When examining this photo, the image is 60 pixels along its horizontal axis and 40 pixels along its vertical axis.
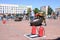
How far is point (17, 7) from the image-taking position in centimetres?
15300

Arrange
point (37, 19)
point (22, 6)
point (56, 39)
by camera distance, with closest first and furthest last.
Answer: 1. point (56, 39)
2. point (37, 19)
3. point (22, 6)

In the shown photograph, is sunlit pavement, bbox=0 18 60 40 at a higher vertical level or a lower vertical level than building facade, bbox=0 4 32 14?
higher

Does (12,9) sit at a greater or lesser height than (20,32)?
lesser

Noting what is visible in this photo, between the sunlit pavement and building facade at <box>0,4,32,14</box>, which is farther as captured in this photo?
building facade at <box>0,4,32,14</box>

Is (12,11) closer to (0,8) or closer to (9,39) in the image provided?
(0,8)

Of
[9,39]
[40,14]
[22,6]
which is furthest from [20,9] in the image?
[9,39]

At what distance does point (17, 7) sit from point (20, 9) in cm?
417

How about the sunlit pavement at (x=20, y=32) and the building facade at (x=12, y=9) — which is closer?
the sunlit pavement at (x=20, y=32)

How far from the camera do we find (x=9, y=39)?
10695mm

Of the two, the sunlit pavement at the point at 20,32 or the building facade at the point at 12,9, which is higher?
the sunlit pavement at the point at 20,32

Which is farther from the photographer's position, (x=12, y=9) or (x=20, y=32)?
(x=12, y=9)

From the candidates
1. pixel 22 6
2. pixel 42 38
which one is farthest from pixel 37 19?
pixel 22 6

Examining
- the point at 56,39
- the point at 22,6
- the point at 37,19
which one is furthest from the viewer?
the point at 22,6

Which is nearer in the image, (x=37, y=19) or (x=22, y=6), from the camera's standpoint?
(x=37, y=19)
